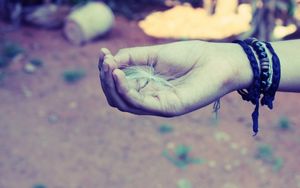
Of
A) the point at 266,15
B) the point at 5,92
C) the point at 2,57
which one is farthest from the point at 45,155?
the point at 266,15

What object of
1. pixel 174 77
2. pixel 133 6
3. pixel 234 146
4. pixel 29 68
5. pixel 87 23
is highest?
pixel 174 77

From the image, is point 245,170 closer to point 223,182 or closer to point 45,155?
point 223,182

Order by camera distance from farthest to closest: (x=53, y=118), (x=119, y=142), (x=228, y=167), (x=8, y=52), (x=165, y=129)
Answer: (x=8, y=52) < (x=53, y=118) < (x=165, y=129) < (x=119, y=142) < (x=228, y=167)

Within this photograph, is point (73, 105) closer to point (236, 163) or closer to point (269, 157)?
point (236, 163)

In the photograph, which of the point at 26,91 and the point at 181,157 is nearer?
the point at 181,157

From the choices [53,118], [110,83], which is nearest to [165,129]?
[53,118]

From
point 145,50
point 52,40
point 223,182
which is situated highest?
point 145,50
